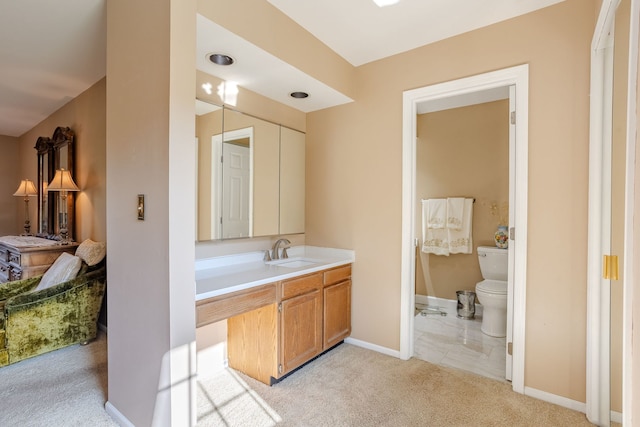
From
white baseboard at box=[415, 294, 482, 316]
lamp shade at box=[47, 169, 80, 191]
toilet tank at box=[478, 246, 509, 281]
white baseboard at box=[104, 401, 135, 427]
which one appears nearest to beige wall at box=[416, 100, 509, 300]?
white baseboard at box=[415, 294, 482, 316]

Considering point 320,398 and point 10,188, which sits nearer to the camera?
point 320,398

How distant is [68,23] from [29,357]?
267 centimetres

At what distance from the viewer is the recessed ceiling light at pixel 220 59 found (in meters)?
2.09

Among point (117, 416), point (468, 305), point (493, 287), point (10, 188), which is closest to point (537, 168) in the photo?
point (493, 287)

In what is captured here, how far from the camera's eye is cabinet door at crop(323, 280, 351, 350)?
2674 mm

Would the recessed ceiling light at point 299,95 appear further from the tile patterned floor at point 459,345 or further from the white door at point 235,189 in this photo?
the tile patterned floor at point 459,345

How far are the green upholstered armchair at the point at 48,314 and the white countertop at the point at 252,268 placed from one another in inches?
57.0

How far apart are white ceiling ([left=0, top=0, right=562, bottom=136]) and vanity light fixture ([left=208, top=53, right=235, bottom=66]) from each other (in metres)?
0.06

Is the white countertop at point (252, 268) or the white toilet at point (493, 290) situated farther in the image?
the white toilet at point (493, 290)

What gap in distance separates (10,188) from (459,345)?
24.2ft

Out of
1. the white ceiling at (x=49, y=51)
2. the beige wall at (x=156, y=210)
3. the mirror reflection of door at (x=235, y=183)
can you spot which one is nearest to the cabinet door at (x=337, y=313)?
the mirror reflection of door at (x=235, y=183)

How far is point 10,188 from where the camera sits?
18.0 ft

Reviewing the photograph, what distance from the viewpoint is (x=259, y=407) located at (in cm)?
197

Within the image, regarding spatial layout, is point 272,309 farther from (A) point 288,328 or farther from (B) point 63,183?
(B) point 63,183
